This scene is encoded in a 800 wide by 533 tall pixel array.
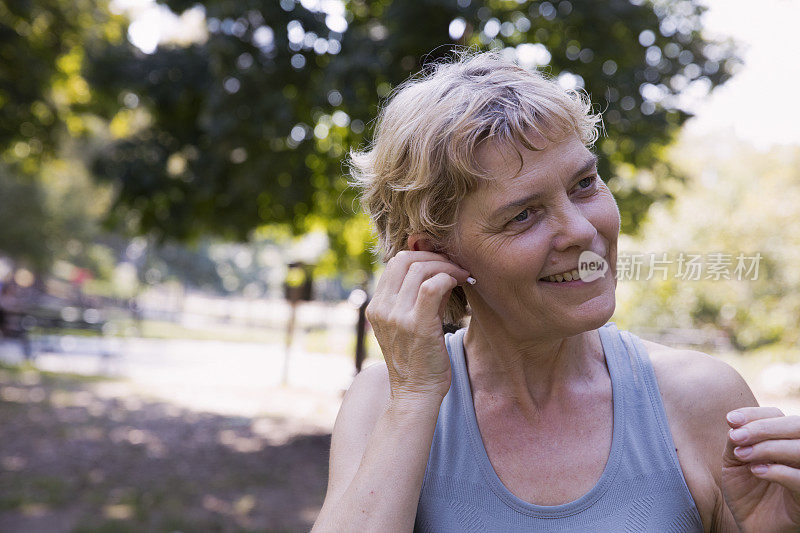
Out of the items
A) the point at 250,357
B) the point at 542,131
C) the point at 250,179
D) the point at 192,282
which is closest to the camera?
the point at 542,131

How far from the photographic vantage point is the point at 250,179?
6512 millimetres

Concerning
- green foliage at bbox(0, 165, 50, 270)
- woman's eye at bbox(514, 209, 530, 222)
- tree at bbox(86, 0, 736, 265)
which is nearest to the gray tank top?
woman's eye at bbox(514, 209, 530, 222)

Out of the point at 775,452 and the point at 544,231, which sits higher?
the point at 544,231

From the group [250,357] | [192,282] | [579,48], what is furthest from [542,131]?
[192,282]

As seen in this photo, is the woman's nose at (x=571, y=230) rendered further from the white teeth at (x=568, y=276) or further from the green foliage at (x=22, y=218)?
the green foliage at (x=22, y=218)

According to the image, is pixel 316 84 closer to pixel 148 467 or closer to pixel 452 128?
pixel 452 128

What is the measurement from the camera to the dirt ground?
6.29 metres

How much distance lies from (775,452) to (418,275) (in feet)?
2.98

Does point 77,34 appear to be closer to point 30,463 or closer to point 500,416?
point 30,463

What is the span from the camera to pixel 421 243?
6.41 feet

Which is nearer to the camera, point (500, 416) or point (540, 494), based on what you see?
point (540, 494)

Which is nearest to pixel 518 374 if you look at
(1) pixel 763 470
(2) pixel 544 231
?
(2) pixel 544 231

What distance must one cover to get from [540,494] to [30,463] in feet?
26.0

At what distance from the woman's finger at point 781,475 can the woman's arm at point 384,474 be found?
2.41 feet
